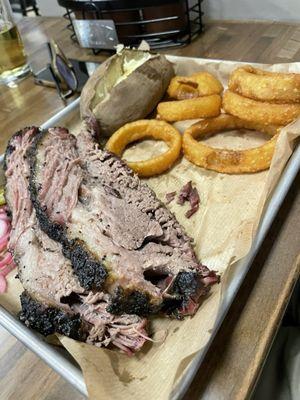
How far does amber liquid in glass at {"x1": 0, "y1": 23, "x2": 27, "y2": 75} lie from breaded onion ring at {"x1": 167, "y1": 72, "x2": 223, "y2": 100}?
1012mm

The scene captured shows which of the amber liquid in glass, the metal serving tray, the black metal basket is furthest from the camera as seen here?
the amber liquid in glass

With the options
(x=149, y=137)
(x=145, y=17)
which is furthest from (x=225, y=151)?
(x=145, y=17)

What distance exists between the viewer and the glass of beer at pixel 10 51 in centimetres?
215

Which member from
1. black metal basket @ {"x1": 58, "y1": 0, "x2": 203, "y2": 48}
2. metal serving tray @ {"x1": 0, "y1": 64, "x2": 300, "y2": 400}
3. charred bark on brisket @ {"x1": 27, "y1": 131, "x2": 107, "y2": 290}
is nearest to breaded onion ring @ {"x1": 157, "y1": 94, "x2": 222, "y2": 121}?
metal serving tray @ {"x1": 0, "y1": 64, "x2": 300, "y2": 400}

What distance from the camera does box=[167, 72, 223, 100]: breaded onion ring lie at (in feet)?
4.95

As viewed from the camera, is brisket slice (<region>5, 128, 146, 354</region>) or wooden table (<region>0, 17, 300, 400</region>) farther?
brisket slice (<region>5, 128, 146, 354</region>)

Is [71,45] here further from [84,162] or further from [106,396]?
[106,396]

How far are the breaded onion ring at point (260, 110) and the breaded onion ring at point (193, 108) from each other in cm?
6

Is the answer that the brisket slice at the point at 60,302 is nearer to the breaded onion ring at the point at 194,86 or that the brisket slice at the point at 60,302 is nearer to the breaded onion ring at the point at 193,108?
the breaded onion ring at the point at 193,108

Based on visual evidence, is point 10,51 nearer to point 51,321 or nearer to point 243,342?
point 51,321

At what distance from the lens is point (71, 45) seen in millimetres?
2459

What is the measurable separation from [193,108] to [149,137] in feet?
0.65

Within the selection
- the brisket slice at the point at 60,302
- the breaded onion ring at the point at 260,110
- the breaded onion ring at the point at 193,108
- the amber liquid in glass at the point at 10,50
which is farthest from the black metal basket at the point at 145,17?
the brisket slice at the point at 60,302

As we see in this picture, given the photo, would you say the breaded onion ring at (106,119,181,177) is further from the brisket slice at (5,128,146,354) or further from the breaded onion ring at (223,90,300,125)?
the brisket slice at (5,128,146,354)
